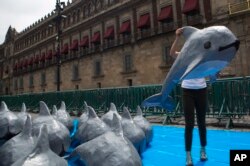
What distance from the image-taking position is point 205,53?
9.83ft

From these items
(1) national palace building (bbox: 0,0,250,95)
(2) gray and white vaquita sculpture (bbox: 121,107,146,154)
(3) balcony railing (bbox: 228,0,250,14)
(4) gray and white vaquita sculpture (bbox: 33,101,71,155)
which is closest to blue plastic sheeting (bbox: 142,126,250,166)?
(2) gray and white vaquita sculpture (bbox: 121,107,146,154)

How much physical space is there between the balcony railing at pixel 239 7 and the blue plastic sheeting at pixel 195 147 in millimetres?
11981

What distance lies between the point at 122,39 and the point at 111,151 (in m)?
23.5

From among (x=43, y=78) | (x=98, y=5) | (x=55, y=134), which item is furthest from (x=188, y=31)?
(x=43, y=78)

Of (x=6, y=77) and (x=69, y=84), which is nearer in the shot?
(x=69, y=84)

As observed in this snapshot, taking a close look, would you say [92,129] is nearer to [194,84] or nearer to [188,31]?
[194,84]

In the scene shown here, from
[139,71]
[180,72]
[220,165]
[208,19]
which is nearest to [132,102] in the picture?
[220,165]

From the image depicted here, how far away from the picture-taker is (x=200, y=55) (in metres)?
3.03

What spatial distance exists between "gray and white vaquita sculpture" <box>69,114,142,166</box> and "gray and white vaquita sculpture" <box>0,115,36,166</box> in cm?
59

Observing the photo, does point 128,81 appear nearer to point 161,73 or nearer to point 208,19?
point 161,73

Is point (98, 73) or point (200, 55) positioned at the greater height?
point (98, 73)

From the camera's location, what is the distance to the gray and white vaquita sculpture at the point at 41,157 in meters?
2.34

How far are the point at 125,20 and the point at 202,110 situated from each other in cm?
2307

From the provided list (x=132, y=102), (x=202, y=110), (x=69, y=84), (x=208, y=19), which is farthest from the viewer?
(x=69, y=84)
